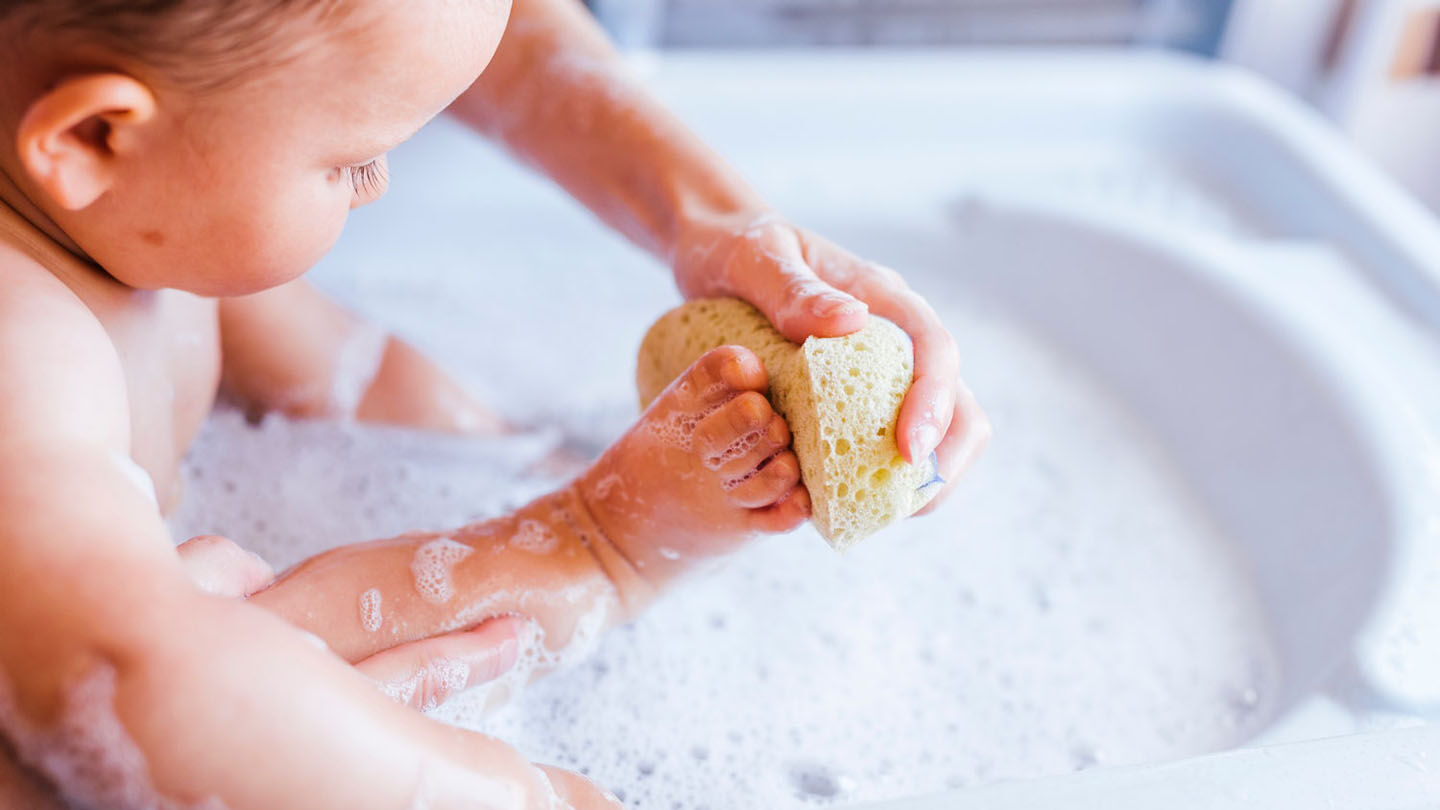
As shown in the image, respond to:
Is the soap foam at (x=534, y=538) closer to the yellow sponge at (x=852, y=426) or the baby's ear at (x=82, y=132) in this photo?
the yellow sponge at (x=852, y=426)

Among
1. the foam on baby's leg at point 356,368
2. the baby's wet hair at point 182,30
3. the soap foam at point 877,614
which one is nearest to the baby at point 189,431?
the baby's wet hair at point 182,30

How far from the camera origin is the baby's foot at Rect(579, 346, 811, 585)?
2.39 ft

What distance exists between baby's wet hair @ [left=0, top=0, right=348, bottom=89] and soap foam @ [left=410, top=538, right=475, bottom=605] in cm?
36

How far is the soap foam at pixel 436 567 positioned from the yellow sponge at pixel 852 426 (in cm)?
26

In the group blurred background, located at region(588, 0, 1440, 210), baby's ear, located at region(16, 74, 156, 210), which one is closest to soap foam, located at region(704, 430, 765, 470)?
baby's ear, located at region(16, 74, 156, 210)

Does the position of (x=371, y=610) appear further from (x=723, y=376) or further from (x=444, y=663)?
(x=723, y=376)

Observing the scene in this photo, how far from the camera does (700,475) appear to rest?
2.53ft

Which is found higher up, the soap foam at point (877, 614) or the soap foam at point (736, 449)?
the soap foam at point (736, 449)

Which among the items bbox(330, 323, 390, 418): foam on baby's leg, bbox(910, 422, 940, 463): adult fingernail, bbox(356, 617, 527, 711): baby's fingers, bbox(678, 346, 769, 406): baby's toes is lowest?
bbox(330, 323, 390, 418): foam on baby's leg

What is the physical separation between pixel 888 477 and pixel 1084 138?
1.02m

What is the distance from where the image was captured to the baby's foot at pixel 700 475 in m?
0.73

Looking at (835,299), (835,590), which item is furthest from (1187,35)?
(835,299)

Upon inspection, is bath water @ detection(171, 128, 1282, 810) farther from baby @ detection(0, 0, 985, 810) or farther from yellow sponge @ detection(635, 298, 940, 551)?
yellow sponge @ detection(635, 298, 940, 551)

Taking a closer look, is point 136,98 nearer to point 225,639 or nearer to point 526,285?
point 225,639
